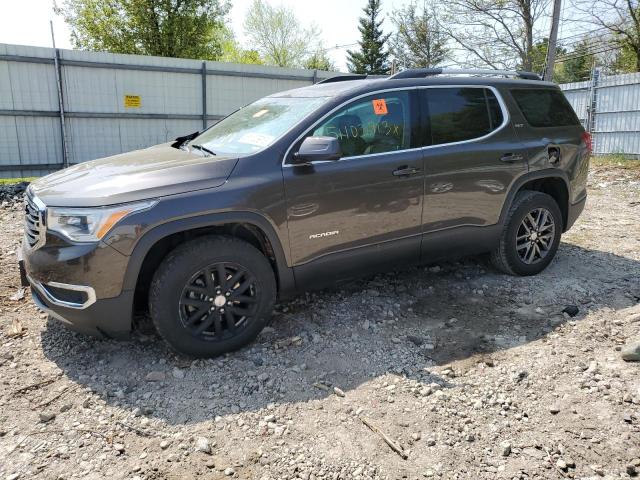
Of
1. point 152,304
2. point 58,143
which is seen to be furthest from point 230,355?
point 58,143

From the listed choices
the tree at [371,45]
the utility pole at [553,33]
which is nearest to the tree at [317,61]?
the tree at [371,45]

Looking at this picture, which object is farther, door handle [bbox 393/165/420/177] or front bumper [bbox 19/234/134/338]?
door handle [bbox 393/165/420/177]

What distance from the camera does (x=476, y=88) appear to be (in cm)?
441

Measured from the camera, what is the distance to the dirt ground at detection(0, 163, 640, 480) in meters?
2.48

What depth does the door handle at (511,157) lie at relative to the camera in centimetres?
437

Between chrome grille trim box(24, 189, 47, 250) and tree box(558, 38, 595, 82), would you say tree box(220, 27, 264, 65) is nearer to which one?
tree box(558, 38, 595, 82)

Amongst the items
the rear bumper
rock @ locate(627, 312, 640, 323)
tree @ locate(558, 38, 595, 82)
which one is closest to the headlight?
rock @ locate(627, 312, 640, 323)

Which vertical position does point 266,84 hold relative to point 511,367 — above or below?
above

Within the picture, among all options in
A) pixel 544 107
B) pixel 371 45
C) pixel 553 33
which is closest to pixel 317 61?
pixel 371 45

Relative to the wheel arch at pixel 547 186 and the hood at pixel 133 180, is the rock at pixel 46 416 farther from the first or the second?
the wheel arch at pixel 547 186

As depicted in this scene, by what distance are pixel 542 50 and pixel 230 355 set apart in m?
28.1

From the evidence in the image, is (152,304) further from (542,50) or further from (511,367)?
(542,50)

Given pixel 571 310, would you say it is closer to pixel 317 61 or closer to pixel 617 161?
pixel 617 161

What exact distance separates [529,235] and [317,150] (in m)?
2.45
